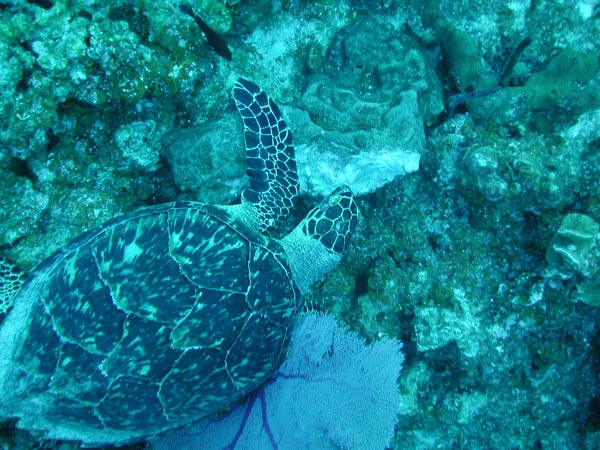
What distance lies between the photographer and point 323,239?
239cm

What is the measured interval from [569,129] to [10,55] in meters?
2.97

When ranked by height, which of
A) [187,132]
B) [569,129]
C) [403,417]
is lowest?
[403,417]

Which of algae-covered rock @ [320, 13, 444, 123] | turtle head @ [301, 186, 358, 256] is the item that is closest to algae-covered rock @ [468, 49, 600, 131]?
algae-covered rock @ [320, 13, 444, 123]

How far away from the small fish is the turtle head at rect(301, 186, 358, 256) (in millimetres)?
1112

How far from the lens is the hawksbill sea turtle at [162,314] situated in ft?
6.07

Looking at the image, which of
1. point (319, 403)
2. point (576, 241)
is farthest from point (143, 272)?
point (576, 241)

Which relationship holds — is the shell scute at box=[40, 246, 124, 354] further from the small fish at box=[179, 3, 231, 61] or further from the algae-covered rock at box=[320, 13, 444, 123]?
the algae-covered rock at box=[320, 13, 444, 123]

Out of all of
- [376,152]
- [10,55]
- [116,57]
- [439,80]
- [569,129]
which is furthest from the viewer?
[439,80]

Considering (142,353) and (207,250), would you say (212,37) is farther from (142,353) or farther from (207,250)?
(142,353)

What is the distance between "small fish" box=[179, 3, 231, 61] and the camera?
2.18 meters

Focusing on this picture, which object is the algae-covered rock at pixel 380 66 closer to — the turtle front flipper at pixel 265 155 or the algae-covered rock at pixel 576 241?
A: the turtle front flipper at pixel 265 155

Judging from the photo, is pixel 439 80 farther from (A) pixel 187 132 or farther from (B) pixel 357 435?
(B) pixel 357 435

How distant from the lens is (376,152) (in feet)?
7.54

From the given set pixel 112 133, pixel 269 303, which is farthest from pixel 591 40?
pixel 112 133
